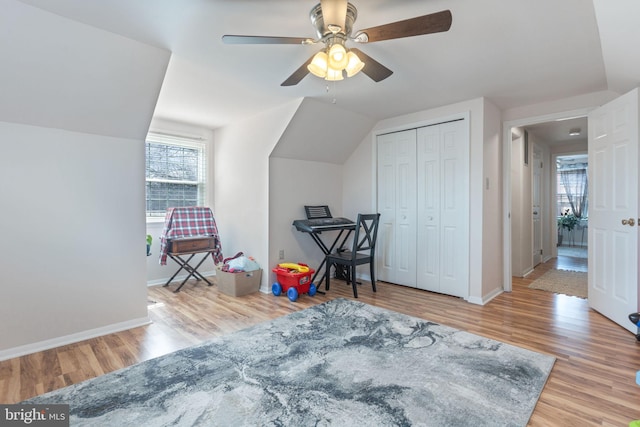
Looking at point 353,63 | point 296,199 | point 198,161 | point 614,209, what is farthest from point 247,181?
point 614,209

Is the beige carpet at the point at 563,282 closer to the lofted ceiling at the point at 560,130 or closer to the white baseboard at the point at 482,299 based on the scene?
the white baseboard at the point at 482,299

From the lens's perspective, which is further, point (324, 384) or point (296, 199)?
point (296, 199)

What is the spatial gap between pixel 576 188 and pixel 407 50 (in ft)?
28.7

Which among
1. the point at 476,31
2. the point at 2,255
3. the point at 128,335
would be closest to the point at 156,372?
the point at 128,335

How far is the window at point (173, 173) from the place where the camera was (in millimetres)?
4289

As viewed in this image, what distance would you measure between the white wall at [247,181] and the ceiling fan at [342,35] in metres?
1.60

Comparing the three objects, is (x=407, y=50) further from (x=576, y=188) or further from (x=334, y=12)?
(x=576, y=188)

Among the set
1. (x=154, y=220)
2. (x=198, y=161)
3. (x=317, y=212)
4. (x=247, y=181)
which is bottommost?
(x=154, y=220)

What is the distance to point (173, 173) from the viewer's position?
14.7 ft

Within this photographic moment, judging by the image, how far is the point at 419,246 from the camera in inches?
157

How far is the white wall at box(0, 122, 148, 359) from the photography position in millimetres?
2283

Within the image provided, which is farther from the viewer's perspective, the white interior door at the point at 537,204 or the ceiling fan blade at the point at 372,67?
the white interior door at the point at 537,204

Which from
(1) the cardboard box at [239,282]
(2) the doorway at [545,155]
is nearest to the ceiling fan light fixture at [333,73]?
(1) the cardboard box at [239,282]

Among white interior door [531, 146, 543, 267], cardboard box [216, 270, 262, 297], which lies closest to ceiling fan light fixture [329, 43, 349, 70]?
cardboard box [216, 270, 262, 297]
